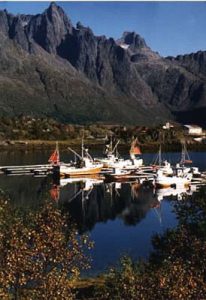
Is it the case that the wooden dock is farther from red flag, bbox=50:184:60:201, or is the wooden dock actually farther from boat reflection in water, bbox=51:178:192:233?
red flag, bbox=50:184:60:201

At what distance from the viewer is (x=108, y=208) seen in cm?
9438

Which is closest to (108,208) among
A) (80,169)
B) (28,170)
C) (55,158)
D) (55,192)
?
(55,192)

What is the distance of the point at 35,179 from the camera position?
12862 cm

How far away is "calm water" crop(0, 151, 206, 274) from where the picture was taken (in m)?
63.8

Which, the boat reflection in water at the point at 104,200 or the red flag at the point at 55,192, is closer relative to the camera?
the boat reflection in water at the point at 104,200

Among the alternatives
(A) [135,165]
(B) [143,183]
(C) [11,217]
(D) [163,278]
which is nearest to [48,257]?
(D) [163,278]

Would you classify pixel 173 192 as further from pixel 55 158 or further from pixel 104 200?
pixel 55 158

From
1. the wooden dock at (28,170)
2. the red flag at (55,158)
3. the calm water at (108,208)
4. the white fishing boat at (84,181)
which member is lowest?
the calm water at (108,208)

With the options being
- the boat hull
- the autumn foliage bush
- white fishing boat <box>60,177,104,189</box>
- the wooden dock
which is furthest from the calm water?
the autumn foliage bush

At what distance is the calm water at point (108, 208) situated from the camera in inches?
2514

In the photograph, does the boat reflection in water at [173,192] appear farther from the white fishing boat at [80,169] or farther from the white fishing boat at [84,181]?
the white fishing boat at [80,169]

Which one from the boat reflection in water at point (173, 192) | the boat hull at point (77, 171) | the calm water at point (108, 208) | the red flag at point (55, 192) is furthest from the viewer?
the boat hull at point (77, 171)

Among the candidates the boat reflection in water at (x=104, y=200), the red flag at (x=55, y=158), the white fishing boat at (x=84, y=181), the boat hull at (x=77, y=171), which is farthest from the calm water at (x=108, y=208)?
the red flag at (x=55, y=158)

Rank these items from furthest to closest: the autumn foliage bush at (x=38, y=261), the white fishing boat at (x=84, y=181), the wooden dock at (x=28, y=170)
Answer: the wooden dock at (x=28, y=170) < the white fishing boat at (x=84, y=181) < the autumn foliage bush at (x=38, y=261)
